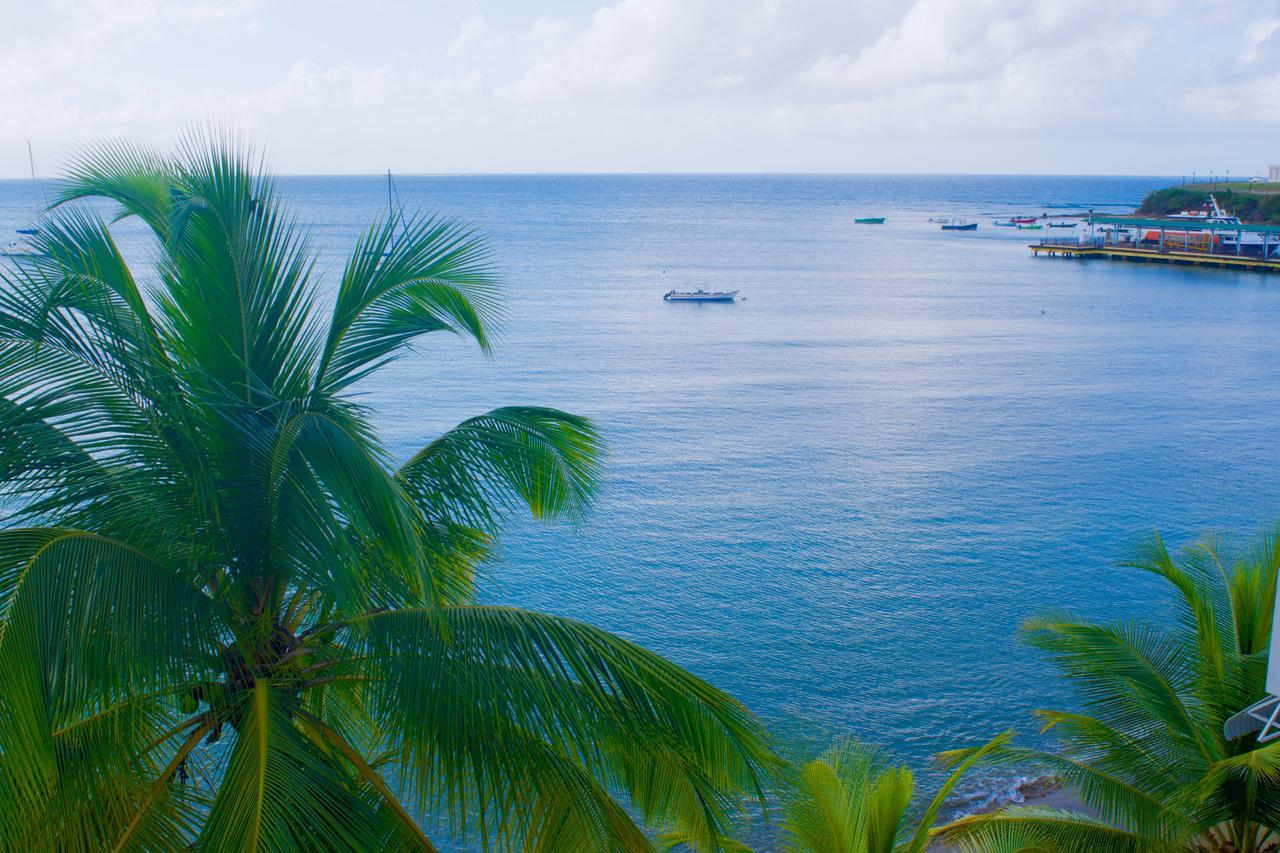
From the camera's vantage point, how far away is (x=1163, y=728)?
11.0m

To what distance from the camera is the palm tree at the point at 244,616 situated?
5.74 m

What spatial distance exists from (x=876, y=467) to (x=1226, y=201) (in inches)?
4443

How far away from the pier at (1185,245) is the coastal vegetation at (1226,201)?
11713 mm

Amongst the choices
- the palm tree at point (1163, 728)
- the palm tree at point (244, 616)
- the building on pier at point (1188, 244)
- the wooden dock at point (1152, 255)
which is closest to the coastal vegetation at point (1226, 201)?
the building on pier at point (1188, 244)

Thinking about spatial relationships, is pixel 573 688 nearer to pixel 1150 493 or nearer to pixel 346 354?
pixel 346 354

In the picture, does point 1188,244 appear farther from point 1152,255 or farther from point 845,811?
point 845,811

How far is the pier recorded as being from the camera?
97.8 metres

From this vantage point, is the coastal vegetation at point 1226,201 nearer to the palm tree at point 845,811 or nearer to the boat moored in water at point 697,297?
the boat moored in water at point 697,297

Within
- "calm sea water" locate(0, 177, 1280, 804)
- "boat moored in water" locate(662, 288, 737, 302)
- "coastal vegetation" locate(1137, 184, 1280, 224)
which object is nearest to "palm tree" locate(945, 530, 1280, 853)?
"calm sea water" locate(0, 177, 1280, 804)

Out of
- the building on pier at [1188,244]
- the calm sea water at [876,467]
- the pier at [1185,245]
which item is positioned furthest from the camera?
the building on pier at [1188,244]

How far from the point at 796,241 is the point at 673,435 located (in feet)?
328

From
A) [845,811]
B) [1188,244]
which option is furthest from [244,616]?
[1188,244]

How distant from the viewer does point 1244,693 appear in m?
10.6

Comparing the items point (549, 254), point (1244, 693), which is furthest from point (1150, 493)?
point (549, 254)
